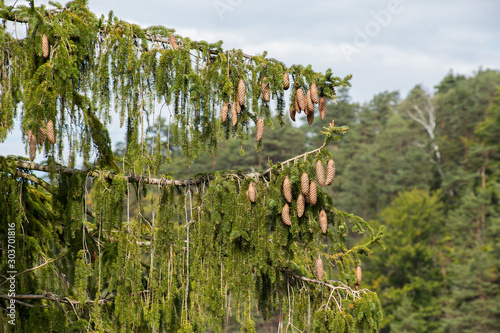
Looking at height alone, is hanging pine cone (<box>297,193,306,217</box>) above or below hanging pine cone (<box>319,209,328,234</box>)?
above

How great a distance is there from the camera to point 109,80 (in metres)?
4.35

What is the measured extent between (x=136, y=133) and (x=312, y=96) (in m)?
1.30

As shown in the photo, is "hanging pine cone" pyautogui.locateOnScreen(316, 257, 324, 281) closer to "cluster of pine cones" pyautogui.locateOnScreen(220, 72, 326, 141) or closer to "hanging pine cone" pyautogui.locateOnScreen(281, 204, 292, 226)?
"hanging pine cone" pyautogui.locateOnScreen(281, 204, 292, 226)

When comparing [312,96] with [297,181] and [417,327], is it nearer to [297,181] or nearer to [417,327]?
[297,181]

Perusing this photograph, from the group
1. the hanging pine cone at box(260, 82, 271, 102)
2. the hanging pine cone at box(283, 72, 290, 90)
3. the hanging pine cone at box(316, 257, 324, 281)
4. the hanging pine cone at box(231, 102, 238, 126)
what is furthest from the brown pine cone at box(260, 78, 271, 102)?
the hanging pine cone at box(316, 257, 324, 281)

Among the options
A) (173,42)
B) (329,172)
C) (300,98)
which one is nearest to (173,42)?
(173,42)

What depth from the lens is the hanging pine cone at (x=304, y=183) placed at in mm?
3982

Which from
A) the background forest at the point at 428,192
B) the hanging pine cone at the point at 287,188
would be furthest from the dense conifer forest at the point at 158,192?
the background forest at the point at 428,192

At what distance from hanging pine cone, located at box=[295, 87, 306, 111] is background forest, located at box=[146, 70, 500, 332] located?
23.0 meters

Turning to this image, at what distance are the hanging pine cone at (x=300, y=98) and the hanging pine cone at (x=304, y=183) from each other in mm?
523

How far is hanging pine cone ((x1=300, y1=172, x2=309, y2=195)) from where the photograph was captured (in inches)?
157

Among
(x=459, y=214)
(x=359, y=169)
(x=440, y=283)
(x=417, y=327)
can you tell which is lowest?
(x=417, y=327)

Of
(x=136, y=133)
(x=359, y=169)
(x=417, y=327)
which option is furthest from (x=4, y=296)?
(x=359, y=169)

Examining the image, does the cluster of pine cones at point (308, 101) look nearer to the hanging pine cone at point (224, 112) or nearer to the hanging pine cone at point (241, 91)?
the hanging pine cone at point (241, 91)
